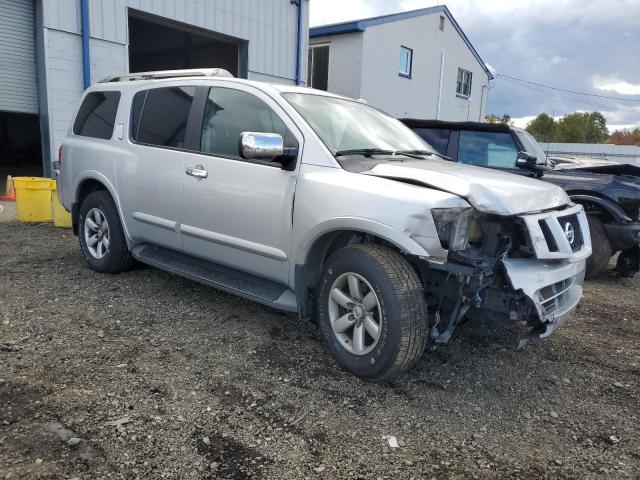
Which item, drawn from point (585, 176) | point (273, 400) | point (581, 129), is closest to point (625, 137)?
point (581, 129)

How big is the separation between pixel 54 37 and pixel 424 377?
355 inches

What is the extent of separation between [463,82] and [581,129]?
41303 mm

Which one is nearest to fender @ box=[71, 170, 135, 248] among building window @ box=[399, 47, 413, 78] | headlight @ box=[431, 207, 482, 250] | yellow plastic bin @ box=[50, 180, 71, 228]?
yellow plastic bin @ box=[50, 180, 71, 228]

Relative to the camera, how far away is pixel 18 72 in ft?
31.1

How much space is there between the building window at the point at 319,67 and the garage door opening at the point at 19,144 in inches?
414

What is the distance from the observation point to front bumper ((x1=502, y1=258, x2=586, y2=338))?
2842 millimetres

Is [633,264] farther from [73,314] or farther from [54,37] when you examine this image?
[54,37]

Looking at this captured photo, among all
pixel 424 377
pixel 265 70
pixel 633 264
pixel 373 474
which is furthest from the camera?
pixel 265 70

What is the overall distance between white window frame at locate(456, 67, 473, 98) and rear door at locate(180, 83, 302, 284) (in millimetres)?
21045

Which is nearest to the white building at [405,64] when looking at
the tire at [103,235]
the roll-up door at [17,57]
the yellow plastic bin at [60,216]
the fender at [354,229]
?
the roll-up door at [17,57]

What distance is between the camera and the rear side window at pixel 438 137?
23.1 ft

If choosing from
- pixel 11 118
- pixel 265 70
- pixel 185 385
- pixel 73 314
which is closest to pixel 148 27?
pixel 265 70

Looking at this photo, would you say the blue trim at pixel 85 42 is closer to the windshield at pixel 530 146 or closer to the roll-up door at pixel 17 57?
the roll-up door at pixel 17 57

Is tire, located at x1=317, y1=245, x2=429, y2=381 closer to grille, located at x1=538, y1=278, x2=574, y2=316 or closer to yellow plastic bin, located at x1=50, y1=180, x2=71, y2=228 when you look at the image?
grille, located at x1=538, y1=278, x2=574, y2=316
